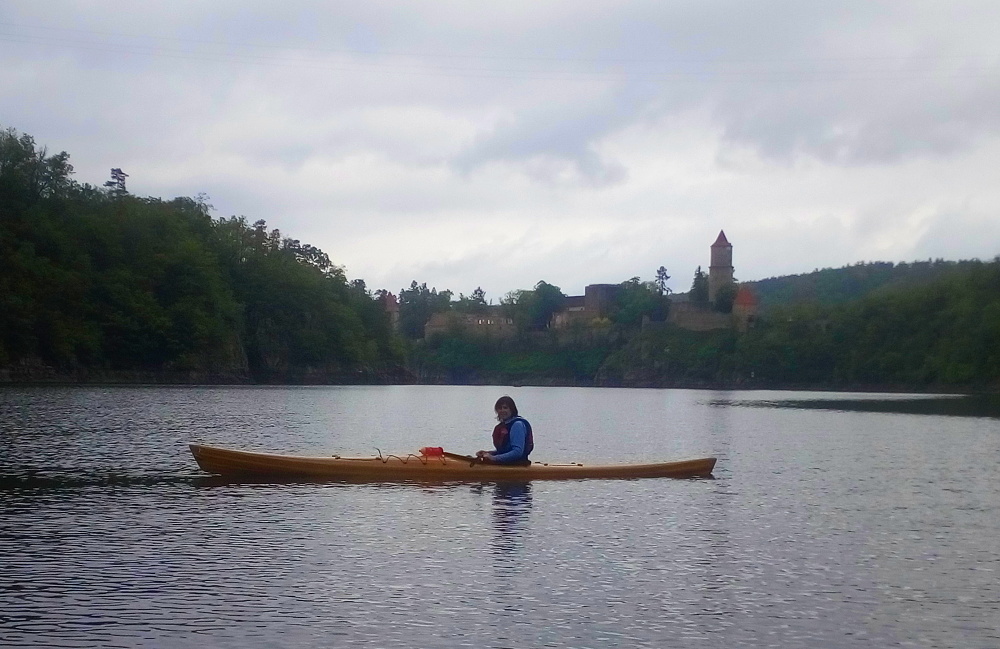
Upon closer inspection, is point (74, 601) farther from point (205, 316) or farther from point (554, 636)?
point (205, 316)

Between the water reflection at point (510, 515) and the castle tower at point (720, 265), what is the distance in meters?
165

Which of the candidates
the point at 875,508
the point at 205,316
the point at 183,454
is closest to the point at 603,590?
the point at 875,508

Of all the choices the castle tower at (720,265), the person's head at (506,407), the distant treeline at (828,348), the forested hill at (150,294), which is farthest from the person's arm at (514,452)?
the castle tower at (720,265)

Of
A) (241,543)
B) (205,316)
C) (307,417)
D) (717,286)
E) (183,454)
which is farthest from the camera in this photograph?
(717,286)

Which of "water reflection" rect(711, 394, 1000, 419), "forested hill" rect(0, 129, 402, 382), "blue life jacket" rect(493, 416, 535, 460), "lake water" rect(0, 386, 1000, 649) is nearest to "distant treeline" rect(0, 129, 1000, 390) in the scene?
"forested hill" rect(0, 129, 402, 382)

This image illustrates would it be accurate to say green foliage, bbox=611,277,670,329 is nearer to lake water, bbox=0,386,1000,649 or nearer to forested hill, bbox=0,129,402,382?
forested hill, bbox=0,129,402,382

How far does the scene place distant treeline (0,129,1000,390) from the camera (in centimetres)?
8494

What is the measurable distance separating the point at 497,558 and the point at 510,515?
4.11 metres

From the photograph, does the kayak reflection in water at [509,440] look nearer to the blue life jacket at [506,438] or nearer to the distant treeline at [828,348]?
the blue life jacket at [506,438]

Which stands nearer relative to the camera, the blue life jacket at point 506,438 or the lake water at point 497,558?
the lake water at point 497,558

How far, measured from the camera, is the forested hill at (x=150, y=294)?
3231 inches

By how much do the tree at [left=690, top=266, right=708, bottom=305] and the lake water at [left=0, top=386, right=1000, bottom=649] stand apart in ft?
516

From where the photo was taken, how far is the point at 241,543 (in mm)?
15438

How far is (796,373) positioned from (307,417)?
4341 inches
